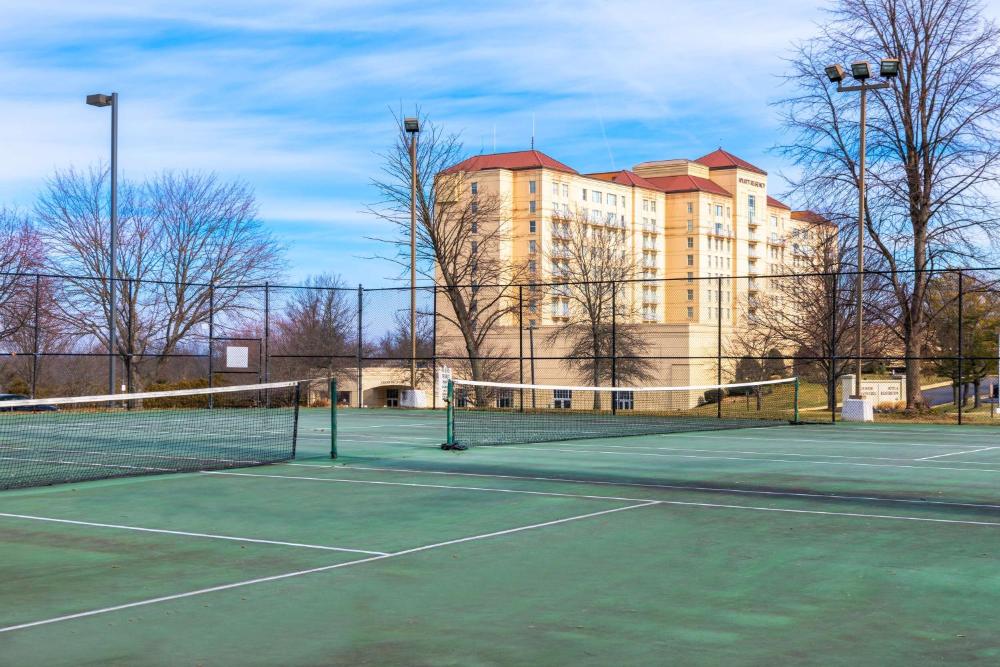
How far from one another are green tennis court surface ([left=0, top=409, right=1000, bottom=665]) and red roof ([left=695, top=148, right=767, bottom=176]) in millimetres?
132350

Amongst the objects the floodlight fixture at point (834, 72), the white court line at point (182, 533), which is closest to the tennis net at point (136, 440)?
the white court line at point (182, 533)

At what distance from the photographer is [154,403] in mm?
34812

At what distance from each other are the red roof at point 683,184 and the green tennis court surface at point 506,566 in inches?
4804

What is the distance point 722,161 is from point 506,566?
5547 inches

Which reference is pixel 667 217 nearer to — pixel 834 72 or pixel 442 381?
pixel 442 381

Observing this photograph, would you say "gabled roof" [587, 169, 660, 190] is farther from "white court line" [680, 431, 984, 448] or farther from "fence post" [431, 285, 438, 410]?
"white court line" [680, 431, 984, 448]

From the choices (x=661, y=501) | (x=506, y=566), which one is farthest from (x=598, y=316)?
(x=506, y=566)

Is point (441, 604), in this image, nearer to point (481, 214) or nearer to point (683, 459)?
point (683, 459)

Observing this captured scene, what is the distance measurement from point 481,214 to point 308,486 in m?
30.7

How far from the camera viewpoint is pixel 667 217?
13575 centimetres

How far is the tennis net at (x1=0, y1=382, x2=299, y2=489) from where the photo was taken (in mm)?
14414

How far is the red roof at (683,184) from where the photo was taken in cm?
13412

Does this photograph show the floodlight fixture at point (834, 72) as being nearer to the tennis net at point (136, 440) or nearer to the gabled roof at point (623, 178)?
the tennis net at point (136, 440)

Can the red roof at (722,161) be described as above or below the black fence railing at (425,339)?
above
